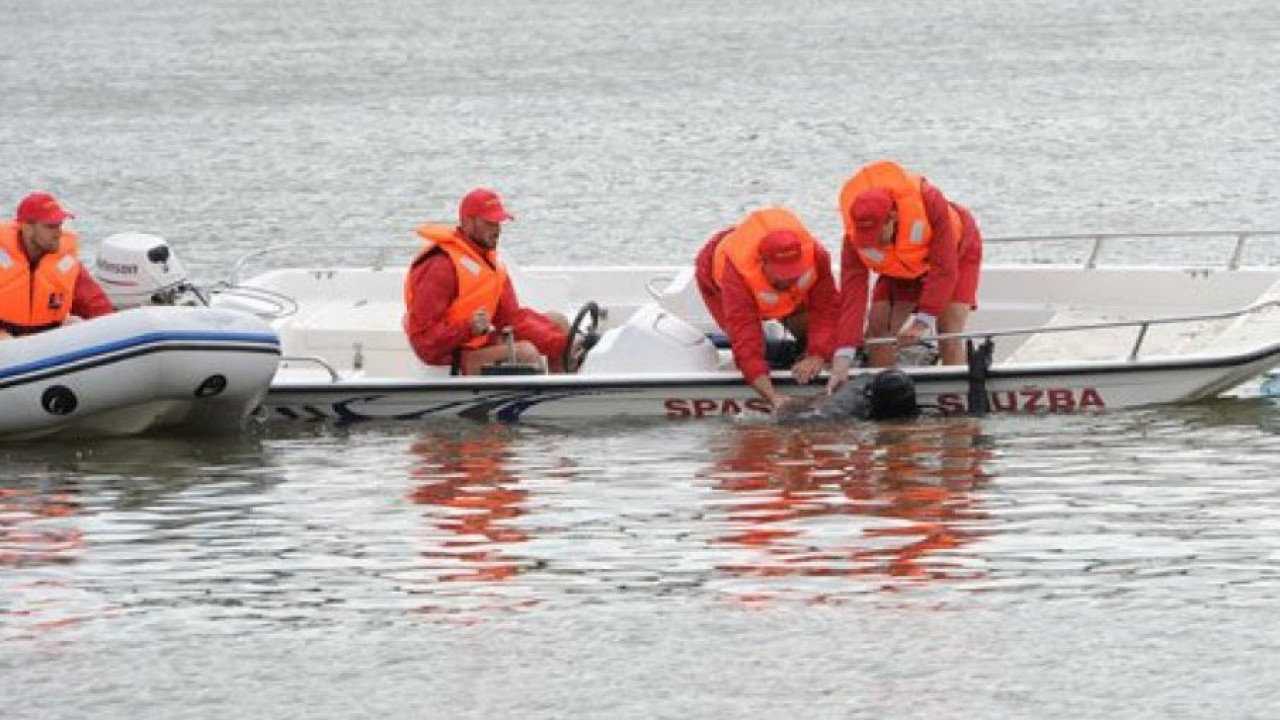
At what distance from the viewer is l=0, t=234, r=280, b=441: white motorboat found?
48.8ft

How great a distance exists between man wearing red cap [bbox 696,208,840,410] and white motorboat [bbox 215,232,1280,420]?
0.21 meters

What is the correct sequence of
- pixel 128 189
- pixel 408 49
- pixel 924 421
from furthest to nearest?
pixel 408 49, pixel 128 189, pixel 924 421

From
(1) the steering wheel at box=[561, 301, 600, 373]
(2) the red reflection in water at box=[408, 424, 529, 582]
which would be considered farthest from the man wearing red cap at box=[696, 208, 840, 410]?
(2) the red reflection in water at box=[408, 424, 529, 582]

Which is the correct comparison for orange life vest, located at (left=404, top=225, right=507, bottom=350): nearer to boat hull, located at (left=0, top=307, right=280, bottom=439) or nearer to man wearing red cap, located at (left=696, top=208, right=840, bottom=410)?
boat hull, located at (left=0, top=307, right=280, bottom=439)

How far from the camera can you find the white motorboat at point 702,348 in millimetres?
14844

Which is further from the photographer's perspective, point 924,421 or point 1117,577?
point 924,421

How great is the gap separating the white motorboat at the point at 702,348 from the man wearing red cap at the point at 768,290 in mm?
212

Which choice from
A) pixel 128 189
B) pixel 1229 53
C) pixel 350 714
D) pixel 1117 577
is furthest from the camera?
pixel 1229 53

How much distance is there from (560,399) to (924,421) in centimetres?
190

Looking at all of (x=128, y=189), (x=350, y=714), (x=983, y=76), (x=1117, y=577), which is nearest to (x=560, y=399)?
(x=1117, y=577)

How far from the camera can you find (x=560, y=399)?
1528 cm

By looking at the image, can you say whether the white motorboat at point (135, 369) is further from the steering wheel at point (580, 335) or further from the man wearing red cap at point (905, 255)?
the man wearing red cap at point (905, 255)

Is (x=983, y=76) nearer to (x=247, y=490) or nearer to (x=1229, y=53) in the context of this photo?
(x=1229, y=53)

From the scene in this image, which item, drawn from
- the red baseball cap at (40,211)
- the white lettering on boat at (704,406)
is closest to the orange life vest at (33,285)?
the red baseball cap at (40,211)
